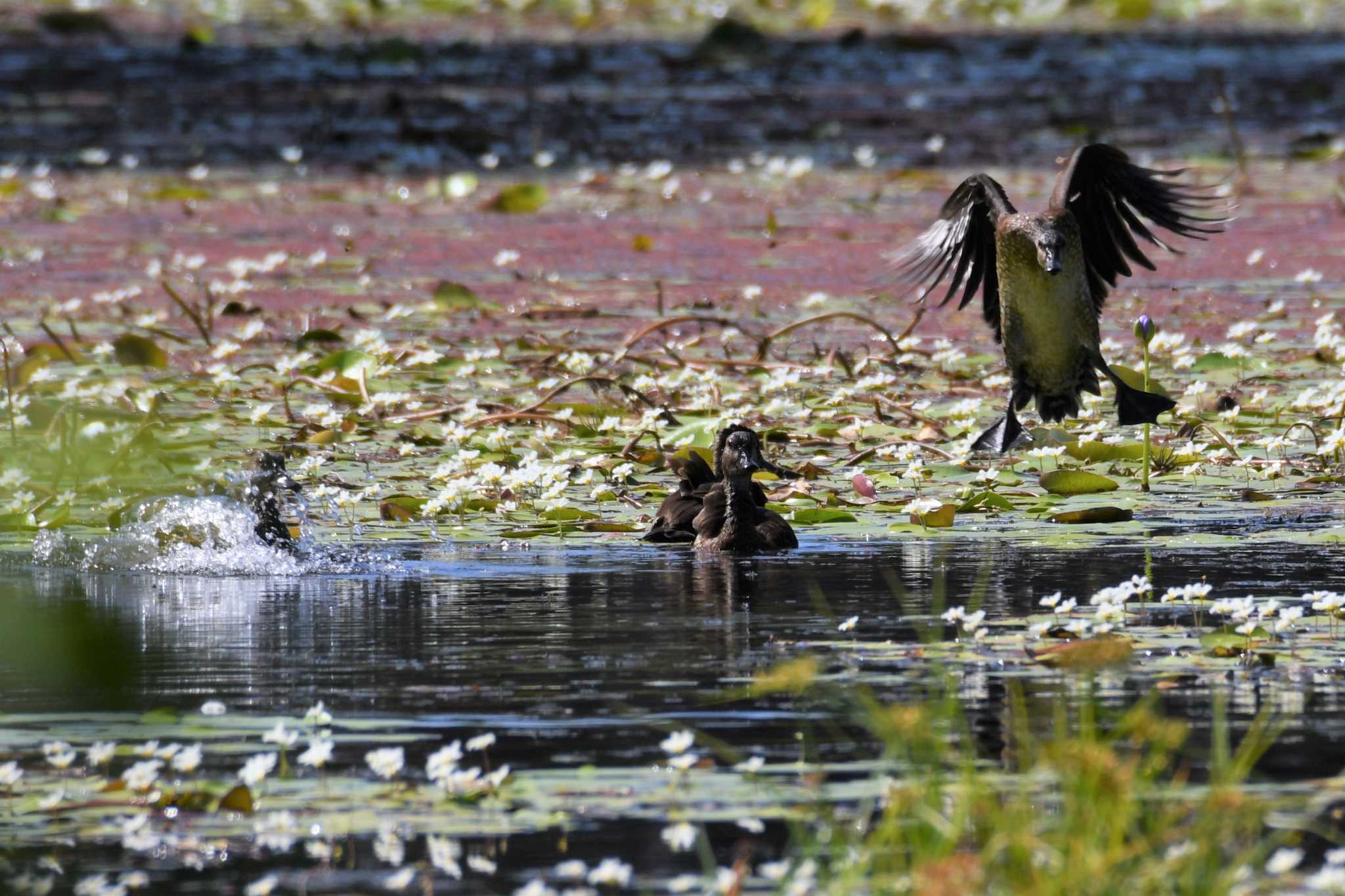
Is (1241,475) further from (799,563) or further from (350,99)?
(350,99)

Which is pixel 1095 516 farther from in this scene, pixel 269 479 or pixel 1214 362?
pixel 1214 362

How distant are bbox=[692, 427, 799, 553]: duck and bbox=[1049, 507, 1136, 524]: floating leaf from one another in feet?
2.59

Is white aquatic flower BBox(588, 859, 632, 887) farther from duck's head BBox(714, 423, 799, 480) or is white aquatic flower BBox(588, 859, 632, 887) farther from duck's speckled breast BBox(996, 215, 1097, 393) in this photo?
duck's speckled breast BBox(996, 215, 1097, 393)

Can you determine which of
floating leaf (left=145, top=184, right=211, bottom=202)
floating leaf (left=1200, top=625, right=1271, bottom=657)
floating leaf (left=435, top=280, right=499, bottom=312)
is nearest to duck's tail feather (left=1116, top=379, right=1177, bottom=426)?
floating leaf (left=1200, top=625, right=1271, bottom=657)

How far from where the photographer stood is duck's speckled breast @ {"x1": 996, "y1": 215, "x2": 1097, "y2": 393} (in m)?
7.29

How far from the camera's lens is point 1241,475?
7746 millimetres

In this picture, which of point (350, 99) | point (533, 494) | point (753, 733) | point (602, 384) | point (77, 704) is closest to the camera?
point (753, 733)

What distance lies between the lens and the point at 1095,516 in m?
6.95

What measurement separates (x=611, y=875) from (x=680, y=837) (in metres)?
0.28

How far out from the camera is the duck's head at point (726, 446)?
7109mm

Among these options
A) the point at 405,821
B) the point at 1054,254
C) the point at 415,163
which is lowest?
the point at 405,821

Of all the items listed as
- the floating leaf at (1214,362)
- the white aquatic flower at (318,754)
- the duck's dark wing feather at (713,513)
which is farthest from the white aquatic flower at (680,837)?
the floating leaf at (1214,362)

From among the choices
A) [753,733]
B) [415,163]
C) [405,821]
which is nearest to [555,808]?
[405,821]

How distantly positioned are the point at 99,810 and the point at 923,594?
2453 millimetres
